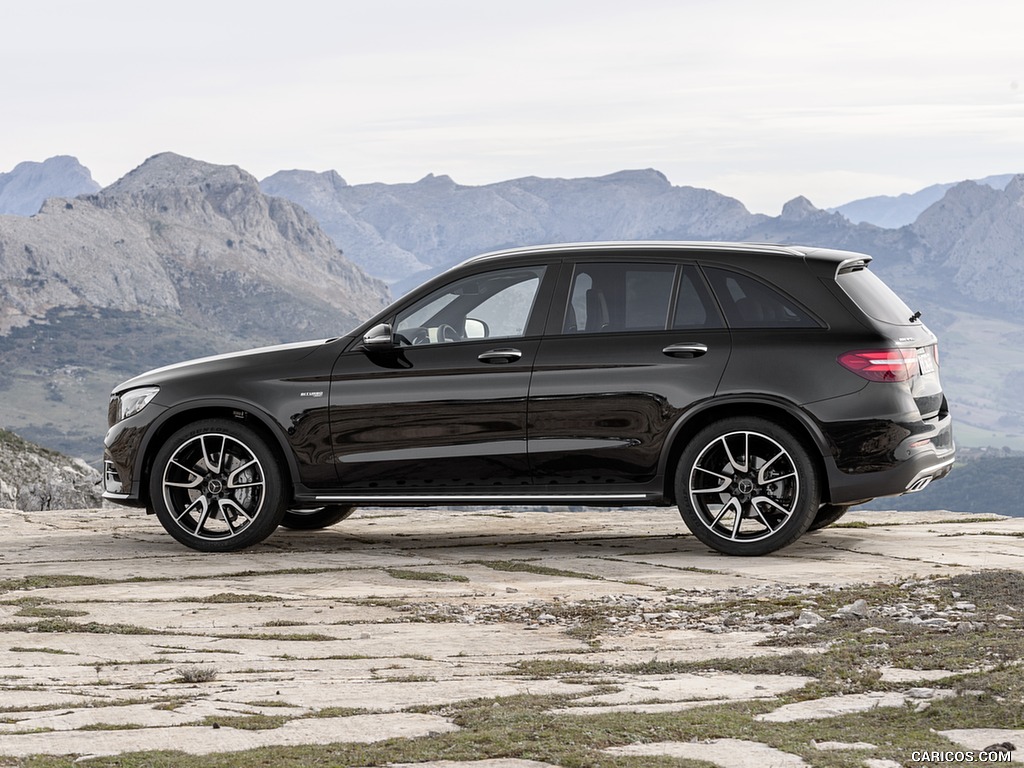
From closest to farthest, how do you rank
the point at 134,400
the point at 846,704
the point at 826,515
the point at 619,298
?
the point at 846,704 → the point at 619,298 → the point at 134,400 → the point at 826,515

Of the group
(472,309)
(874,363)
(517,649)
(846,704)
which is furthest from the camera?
(472,309)

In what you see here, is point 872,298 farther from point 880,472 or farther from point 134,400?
point 134,400

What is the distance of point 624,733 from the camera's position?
390cm

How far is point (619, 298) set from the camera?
8148 mm

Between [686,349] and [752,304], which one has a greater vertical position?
[752,304]

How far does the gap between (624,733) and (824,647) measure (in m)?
1.67

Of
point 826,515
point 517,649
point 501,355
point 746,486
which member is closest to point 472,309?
point 501,355

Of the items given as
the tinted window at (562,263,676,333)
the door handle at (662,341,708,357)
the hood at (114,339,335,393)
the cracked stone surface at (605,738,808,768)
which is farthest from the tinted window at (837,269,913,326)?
the cracked stone surface at (605,738,808,768)

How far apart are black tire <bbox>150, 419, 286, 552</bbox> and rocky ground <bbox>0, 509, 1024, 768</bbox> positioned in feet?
0.62

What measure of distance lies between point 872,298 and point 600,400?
1708 mm

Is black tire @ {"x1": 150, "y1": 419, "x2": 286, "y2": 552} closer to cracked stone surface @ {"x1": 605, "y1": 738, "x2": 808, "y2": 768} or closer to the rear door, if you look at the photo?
the rear door

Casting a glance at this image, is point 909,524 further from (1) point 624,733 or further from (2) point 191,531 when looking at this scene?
(1) point 624,733

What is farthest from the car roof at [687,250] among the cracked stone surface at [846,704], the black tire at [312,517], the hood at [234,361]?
the cracked stone surface at [846,704]

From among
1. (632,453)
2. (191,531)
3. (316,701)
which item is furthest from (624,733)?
(191,531)
